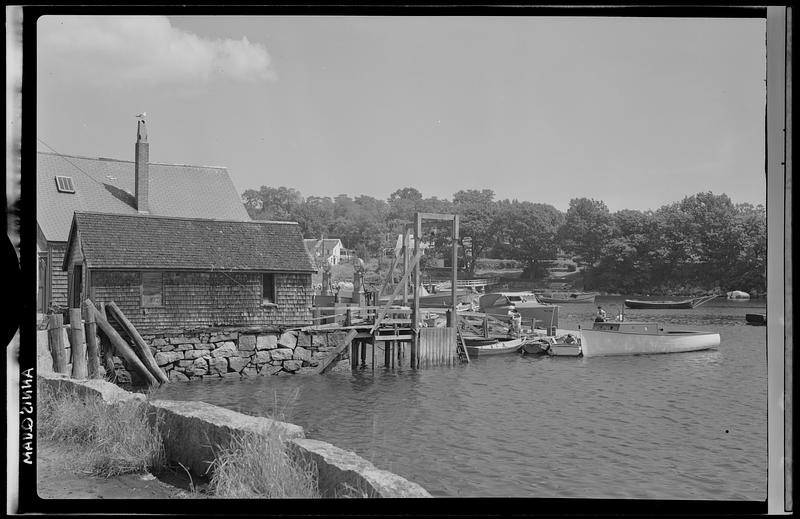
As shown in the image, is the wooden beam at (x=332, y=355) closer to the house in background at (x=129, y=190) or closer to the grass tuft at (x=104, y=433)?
the house in background at (x=129, y=190)

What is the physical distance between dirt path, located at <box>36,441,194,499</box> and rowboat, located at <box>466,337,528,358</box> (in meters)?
18.2

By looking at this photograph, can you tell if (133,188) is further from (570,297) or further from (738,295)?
(570,297)

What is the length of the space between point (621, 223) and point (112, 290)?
1006 inches

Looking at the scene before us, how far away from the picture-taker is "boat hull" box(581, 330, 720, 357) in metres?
23.7

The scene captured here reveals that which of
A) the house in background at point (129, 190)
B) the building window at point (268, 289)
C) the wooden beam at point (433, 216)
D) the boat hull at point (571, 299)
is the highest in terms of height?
the house in background at point (129, 190)

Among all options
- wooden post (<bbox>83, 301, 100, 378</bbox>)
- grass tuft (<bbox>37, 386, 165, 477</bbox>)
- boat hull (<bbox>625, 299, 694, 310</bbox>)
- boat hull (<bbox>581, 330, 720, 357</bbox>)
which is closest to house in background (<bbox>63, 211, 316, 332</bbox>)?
wooden post (<bbox>83, 301, 100, 378</bbox>)

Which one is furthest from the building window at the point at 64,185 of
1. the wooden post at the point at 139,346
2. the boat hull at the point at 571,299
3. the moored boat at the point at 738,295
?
the boat hull at the point at 571,299

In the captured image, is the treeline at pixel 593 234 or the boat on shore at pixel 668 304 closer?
the treeline at pixel 593 234

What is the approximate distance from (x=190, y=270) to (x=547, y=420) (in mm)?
8808

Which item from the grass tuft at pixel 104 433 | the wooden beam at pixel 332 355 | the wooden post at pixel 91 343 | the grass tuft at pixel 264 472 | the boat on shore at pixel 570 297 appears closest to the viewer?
the grass tuft at pixel 264 472

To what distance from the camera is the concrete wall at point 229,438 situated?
14.8ft

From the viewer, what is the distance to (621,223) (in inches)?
1420

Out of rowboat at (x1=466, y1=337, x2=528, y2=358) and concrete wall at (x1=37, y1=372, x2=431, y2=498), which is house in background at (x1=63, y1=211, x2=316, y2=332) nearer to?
rowboat at (x1=466, y1=337, x2=528, y2=358)
